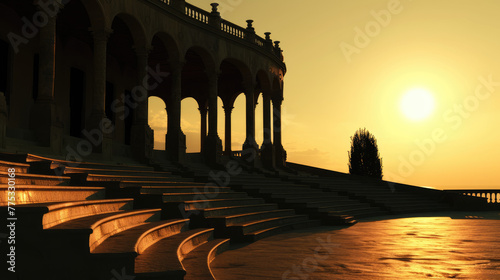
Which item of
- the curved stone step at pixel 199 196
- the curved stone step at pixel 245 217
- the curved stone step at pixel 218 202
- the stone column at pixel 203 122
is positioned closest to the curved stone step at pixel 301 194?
the curved stone step at pixel 245 217

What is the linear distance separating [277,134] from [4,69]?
58.8 feet

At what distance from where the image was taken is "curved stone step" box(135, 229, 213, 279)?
16.7 ft

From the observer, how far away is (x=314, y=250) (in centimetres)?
971

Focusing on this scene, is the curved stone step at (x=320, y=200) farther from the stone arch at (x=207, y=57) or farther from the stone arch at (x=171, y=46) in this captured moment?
the stone arch at (x=207, y=57)

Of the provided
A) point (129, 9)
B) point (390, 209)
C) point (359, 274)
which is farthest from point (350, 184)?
point (359, 274)

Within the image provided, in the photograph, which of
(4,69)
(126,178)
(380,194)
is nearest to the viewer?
(126,178)

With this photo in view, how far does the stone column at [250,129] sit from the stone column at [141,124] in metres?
8.78

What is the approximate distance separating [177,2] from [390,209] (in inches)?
563

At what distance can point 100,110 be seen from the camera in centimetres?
1684

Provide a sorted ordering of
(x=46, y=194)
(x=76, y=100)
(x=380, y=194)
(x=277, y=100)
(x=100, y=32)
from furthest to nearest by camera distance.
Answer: (x=277, y=100)
(x=380, y=194)
(x=76, y=100)
(x=100, y=32)
(x=46, y=194)

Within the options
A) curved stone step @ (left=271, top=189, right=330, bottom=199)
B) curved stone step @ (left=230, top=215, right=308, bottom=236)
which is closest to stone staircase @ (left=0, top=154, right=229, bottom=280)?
curved stone step @ (left=230, top=215, right=308, bottom=236)

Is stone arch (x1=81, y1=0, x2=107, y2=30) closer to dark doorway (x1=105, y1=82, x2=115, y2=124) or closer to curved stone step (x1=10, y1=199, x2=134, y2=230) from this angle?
dark doorway (x1=105, y1=82, x2=115, y2=124)

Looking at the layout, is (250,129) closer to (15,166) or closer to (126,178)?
(126,178)

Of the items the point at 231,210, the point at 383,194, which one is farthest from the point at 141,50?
the point at 383,194
